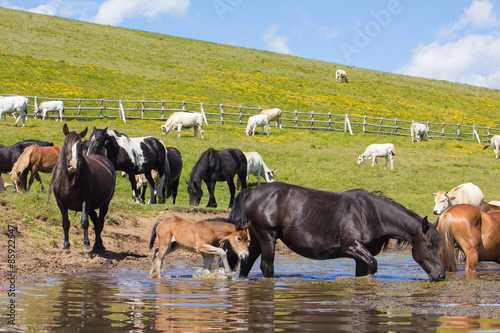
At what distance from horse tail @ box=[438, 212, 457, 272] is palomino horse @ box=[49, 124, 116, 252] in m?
6.09

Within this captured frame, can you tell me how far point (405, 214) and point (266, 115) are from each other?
28.1 metres

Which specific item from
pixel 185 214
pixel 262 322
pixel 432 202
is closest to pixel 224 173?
pixel 185 214

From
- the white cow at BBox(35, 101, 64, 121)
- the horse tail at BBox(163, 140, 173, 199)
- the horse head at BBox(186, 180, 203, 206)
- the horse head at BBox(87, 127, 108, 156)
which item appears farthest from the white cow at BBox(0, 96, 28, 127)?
the horse head at BBox(87, 127, 108, 156)

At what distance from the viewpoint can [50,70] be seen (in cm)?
4747

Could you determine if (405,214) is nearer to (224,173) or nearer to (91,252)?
(91,252)

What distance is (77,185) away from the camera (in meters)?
10.4

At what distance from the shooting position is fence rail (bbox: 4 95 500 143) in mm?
37594

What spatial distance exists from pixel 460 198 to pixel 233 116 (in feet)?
86.1

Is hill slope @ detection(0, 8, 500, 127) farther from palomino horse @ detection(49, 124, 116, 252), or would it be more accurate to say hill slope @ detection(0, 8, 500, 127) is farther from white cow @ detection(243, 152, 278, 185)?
palomino horse @ detection(49, 124, 116, 252)

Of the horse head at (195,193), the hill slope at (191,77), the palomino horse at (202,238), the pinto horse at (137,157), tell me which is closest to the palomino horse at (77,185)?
the palomino horse at (202,238)

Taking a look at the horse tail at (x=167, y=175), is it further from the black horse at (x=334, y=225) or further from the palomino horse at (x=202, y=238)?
the black horse at (x=334, y=225)

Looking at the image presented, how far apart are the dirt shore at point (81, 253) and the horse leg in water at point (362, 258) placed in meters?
3.96

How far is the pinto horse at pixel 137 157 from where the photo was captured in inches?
675

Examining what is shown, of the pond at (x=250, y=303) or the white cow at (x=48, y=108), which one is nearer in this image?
the pond at (x=250, y=303)
